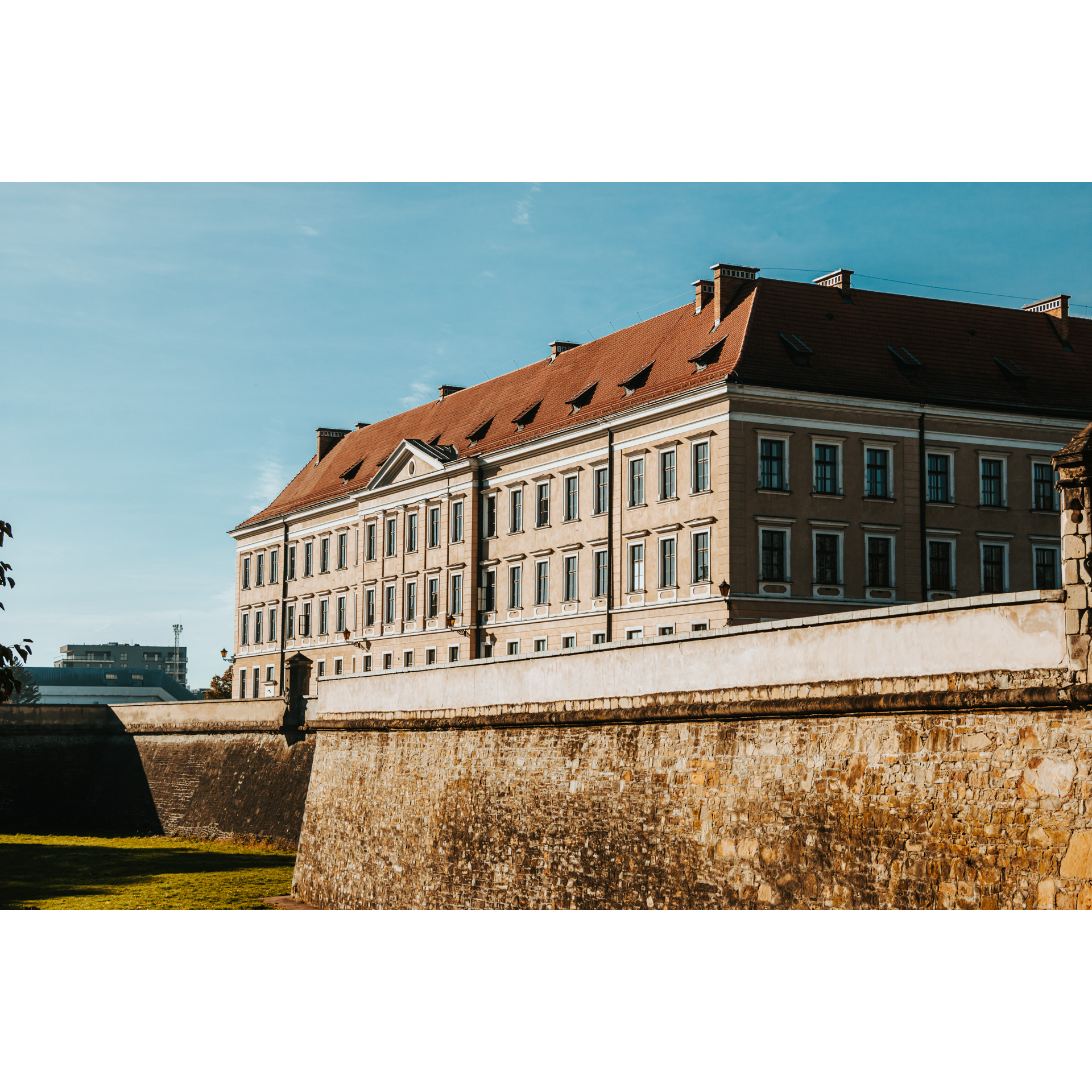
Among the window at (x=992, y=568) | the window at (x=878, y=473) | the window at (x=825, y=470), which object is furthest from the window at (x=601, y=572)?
the window at (x=992, y=568)

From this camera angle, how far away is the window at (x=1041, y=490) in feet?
146

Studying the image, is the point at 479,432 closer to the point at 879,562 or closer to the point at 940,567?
the point at 879,562

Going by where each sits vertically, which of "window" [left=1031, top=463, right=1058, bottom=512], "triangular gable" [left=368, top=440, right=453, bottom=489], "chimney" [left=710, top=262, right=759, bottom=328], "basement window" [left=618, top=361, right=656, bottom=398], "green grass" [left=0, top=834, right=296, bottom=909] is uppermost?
"chimney" [left=710, top=262, right=759, bottom=328]

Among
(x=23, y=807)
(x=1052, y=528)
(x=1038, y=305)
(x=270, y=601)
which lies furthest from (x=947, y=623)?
(x=270, y=601)

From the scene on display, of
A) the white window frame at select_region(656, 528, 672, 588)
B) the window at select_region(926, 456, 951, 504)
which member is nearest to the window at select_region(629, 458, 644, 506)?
the white window frame at select_region(656, 528, 672, 588)

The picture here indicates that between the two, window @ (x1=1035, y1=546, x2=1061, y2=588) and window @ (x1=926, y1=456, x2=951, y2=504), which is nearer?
window @ (x1=926, y1=456, x2=951, y2=504)

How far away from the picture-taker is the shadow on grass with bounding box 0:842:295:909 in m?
34.1

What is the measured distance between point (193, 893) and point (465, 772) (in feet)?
27.8

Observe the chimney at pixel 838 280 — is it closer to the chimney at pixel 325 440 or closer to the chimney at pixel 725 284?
the chimney at pixel 725 284

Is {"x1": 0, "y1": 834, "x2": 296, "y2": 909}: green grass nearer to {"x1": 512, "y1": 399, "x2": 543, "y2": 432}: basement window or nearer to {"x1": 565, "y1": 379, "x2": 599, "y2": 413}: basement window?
{"x1": 565, "y1": 379, "x2": 599, "y2": 413}: basement window

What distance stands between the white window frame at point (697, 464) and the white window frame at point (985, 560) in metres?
8.72

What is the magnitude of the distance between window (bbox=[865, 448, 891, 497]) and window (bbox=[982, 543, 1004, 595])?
3.71 meters

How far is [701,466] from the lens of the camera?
139 feet

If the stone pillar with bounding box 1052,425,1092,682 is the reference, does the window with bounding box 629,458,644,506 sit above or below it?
above
